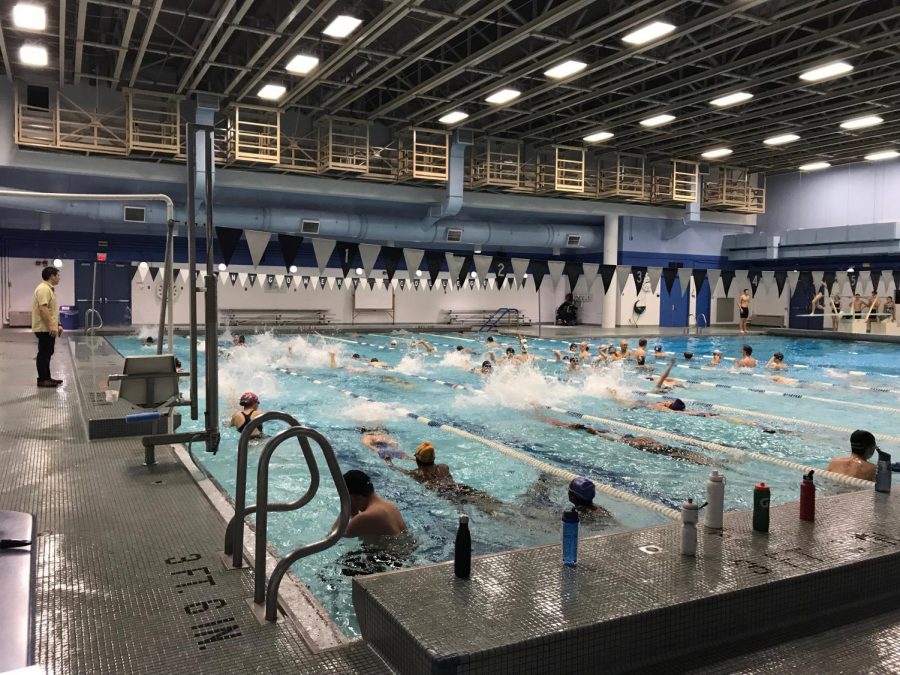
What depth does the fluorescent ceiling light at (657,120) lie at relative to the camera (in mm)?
16703

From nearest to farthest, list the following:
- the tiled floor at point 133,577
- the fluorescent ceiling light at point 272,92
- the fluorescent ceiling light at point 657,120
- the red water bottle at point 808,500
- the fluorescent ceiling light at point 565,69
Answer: the tiled floor at point 133,577, the red water bottle at point 808,500, the fluorescent ceiling light at point 565,69, the fluorescent ceiling light at point 272,92, the fluorescent ceiling light at point 657,120

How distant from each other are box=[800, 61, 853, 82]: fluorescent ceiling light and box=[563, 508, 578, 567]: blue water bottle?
13.0 metres

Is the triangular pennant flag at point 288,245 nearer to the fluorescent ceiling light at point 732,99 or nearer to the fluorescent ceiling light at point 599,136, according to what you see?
the fluorescent ceiling light at point 732,99

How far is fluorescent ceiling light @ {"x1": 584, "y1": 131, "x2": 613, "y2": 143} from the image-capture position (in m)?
18.6

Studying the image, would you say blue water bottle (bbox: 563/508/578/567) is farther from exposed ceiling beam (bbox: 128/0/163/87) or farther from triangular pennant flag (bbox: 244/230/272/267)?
exposed ceiling beam (bbox: 128/0/163/87)

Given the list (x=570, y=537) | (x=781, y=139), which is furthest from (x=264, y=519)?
(x=781, y=139)

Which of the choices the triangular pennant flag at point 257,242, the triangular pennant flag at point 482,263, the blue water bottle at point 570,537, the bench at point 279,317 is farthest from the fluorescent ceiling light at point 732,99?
the bench at point 279,317

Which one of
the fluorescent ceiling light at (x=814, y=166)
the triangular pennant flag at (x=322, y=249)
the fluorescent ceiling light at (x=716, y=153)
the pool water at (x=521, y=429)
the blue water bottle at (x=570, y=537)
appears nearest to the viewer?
the blue water bottle at (x=570, y=537)

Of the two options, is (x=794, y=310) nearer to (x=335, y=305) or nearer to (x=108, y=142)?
(x=335, y=305)

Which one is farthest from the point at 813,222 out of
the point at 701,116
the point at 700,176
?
the point at 701,116

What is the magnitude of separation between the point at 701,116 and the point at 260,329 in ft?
47.9

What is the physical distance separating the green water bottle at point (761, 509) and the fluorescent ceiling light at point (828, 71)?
12.1 metres

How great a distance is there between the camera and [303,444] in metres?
3.01

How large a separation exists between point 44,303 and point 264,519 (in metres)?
6.61
